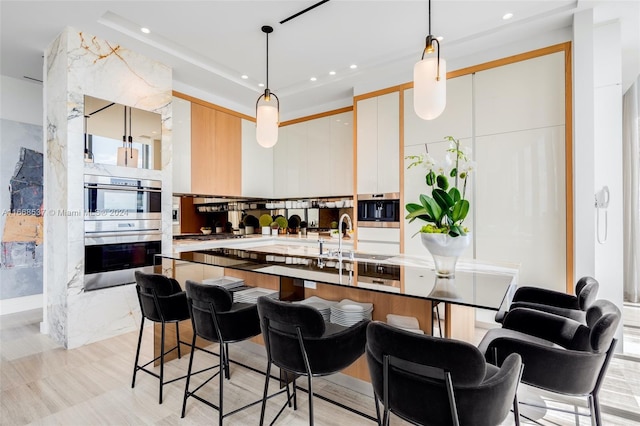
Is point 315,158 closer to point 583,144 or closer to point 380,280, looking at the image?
point 583,144

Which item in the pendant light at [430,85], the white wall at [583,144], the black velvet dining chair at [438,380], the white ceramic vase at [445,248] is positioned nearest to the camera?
the black velvet dining chair at [438,380]

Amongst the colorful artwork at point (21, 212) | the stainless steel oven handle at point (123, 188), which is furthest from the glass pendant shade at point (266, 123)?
the colorful artwork at point (21, 212)

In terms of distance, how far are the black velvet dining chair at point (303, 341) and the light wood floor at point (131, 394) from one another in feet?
2.03

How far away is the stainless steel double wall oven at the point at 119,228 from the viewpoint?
3.05 meters

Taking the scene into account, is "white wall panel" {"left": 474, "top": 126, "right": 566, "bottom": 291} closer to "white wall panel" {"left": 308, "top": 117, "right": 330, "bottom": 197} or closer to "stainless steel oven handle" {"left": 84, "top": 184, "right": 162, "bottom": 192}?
"white wall panel" {"left": 308, "top": 117, "right": 330, "bottom": 197}

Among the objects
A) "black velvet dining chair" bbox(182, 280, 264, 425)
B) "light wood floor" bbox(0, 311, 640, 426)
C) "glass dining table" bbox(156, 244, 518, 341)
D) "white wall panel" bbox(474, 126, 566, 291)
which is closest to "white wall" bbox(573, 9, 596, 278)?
"white wall panel" bbox(474, 126, 566, 291)

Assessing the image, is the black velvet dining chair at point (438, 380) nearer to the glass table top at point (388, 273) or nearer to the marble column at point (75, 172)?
the glass table top at point (388, 273)

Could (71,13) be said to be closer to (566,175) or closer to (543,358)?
(543,358)

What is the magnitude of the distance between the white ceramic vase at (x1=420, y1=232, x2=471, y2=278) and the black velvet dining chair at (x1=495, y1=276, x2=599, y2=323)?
2.19ft

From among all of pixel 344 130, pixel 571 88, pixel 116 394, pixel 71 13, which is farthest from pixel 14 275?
pixel 571 88

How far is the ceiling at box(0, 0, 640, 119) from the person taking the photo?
2641 millimetres

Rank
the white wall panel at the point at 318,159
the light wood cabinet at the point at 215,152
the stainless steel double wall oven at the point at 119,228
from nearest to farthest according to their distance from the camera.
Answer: the stainless steel double wall oven at the point at 119,228
the light wood cabinet at the point at 215,152
the white wall panel at the point at 318,159

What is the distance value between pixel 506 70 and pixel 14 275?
622 cm

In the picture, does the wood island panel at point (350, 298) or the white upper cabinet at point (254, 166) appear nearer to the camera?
the wood island panel at point (350, 298)
